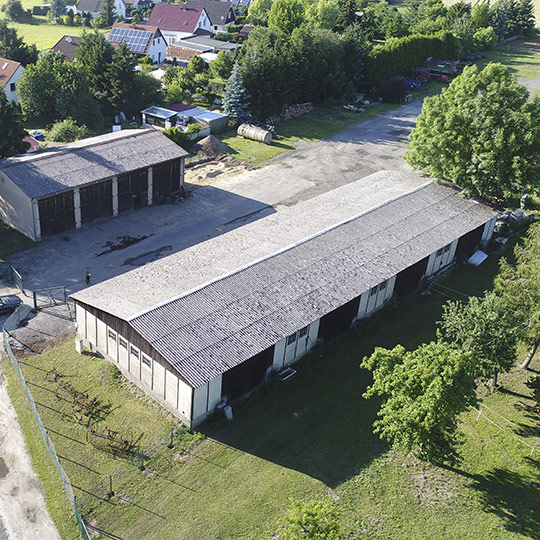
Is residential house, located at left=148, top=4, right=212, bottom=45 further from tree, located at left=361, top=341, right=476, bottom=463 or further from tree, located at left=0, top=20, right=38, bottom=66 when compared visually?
tree, located at left=361, top=341, right=476, bottom=463

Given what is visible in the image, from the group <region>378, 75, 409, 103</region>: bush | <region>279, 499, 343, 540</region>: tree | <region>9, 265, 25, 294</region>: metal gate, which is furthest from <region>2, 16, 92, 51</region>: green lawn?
<region>279, 499, 343, 540</region>: tree

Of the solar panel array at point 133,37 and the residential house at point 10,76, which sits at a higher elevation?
the solar panel array at point 133,37

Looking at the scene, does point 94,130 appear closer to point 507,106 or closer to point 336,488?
point 507,106

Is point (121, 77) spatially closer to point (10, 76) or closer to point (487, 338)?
point (10, 76)

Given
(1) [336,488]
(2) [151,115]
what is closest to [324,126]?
(2) [151,115]

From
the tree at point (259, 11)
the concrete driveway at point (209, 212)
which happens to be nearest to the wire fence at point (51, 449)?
the concrete driveway at point (209, 212)

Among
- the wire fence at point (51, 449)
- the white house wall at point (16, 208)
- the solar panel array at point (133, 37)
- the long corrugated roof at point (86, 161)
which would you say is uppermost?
the solar panel array at point (133, 37)

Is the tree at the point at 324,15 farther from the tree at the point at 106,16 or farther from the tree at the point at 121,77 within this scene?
the tree at the point at 121,77
